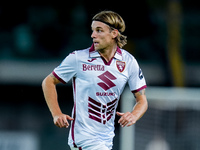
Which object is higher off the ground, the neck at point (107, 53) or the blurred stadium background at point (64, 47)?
the neck at point (107, 53)

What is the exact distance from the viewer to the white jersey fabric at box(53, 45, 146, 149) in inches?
130

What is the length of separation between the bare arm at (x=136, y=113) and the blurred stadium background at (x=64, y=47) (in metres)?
6.15

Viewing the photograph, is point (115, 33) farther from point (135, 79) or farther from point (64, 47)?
point (64, 47)

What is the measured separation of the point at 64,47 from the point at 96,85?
7061 millimetres

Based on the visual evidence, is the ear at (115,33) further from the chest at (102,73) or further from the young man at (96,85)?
the chest at (102,73)

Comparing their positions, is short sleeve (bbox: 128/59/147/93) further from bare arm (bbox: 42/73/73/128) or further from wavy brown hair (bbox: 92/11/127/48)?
bare arm (bbox: 42/73/73/128)

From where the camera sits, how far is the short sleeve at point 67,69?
10.9 ft

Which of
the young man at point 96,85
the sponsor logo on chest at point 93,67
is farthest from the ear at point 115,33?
the sponsor logo on chest at point 93,67

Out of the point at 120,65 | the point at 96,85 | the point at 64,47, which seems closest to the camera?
the point at 96,85

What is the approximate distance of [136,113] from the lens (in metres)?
3.35

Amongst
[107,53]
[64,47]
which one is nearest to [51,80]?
[107,53]

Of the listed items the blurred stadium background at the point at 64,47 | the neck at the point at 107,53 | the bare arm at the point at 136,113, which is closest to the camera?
the bare arm at the point at 136,113

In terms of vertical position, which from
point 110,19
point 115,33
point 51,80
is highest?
point 110,19

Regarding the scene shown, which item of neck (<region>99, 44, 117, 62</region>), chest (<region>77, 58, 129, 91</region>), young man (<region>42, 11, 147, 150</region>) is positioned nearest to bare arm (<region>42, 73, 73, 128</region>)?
young man (<region>42, 11, 147, 150</region>)
